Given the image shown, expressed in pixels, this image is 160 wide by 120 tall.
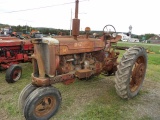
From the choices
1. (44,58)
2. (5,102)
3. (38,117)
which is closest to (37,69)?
(44,58)

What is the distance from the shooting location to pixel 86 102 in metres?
3.98

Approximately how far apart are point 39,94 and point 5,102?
1351 mm

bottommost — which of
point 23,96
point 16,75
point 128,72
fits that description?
point 16,75

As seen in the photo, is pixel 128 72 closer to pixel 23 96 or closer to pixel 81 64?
pixel 81 64

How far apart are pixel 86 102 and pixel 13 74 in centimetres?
265

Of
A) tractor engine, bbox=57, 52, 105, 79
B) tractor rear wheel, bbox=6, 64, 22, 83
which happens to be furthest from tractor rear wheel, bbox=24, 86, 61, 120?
tractor rear wheel, bbox=6, 64, 22, 83

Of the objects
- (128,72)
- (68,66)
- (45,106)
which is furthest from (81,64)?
(45,106)

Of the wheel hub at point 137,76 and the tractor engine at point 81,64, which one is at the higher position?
the tractor engine at point 81,64

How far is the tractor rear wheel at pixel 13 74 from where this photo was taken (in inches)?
210

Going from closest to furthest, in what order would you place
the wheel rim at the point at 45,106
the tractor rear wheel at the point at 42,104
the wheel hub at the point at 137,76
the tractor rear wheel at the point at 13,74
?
the tractor rear wheel at the point at 42,104
the wheel rim at the point at 45,106
the wheel hub at the point at 137,76
the tractor rear wheel at the point at 13,74

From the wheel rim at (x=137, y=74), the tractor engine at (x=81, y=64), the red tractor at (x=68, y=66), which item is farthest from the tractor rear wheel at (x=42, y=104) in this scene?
the wheel rim at (x=137, y=74)

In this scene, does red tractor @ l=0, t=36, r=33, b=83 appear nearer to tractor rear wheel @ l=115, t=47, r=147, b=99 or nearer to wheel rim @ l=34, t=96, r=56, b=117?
wheel rim @ l=34, t=96, r=56, b=117

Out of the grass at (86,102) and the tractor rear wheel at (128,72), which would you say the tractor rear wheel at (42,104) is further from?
the tractor rear wheel at (128,72)

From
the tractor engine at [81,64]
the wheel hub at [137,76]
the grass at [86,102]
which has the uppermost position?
the tractor engine at [81,64]
